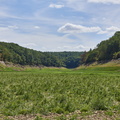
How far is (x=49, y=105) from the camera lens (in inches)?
576

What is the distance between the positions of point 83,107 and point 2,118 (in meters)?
6.32

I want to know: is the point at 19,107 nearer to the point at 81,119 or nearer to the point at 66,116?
→ the point at 66,116

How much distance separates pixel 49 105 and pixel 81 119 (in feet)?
12.6

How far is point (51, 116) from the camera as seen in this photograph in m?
12.4

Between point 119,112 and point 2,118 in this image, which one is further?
point 119,112

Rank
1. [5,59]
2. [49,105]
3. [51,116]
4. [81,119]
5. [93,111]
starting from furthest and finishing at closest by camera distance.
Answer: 1. [5,59]
2. [49,105]
3. [93,111]
4. [51,116]
5. [81,119]

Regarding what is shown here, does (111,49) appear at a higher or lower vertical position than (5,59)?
higher

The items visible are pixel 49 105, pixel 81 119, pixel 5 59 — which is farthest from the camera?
pixel 5 59

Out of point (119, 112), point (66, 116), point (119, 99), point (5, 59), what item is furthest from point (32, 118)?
point (5, 59)

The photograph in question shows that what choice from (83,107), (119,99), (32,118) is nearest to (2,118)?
(32,118)

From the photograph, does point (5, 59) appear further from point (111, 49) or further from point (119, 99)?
point (119, 99)

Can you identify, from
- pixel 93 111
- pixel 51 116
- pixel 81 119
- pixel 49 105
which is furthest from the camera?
pixel 49 105

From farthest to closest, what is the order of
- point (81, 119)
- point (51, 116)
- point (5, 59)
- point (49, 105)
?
point (5, 59)
point (49, 105)
point (51, 116)
point (81, 119)

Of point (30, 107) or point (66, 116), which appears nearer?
point (66, 116)
